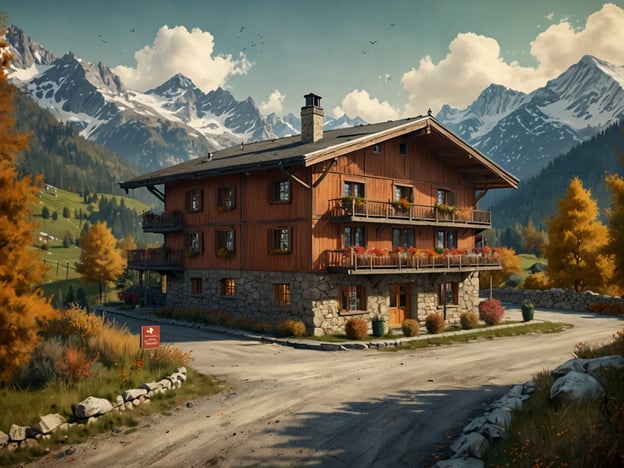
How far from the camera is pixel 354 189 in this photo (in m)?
30.0

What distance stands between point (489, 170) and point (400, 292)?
10464mm

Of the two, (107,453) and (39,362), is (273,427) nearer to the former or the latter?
(107,453)

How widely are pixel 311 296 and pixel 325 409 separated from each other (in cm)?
1275

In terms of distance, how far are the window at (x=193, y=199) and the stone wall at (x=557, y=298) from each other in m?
30.2

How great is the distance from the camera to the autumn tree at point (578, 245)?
45031mm

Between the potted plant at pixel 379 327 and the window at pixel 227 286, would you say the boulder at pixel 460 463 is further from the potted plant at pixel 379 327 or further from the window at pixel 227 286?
the window at pixel 227 286

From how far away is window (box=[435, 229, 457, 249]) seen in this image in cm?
3488

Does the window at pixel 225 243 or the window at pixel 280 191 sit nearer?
the window at pixel 280 191

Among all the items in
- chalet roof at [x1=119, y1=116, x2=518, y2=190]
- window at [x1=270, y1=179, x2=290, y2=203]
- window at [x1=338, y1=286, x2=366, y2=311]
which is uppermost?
chalet roof at [x1=119, y1=116, x2=518, y2=190]

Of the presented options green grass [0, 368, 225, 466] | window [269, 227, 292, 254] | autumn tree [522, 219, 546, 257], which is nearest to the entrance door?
window [269, 227, 292, 254]

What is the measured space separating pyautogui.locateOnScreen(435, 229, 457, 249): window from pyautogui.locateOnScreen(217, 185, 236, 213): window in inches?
517

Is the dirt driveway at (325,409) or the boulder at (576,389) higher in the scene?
the boulder at (576,389)

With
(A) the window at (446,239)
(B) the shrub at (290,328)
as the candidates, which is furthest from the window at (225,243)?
(A) the window at (446,239)

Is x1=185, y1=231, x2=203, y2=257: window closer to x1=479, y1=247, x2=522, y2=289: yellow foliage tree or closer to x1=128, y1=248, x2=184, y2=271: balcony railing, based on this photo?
x1=128, y1=248, x2=184, y2=271: balcony railing
